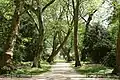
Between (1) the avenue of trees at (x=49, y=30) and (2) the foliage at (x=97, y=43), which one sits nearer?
(1) the avenue of trees at (x=49, y=30)

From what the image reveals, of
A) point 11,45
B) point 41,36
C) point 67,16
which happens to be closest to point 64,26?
point 41,36

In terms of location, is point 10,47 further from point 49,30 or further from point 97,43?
point 49,30

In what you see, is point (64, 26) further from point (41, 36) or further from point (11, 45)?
point (11, 45)

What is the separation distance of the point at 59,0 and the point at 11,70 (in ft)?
73.1

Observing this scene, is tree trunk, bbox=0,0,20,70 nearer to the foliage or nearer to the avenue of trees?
the avenue of trees

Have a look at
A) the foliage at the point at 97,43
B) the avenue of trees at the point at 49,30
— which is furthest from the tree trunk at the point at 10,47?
the foliage at the point at 97,43

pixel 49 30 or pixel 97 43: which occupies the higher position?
pixel 49 30

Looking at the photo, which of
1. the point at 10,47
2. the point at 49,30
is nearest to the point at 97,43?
the point at 49,30

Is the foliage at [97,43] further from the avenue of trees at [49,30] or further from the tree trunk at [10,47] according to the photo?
the tree trunk at [10,47]

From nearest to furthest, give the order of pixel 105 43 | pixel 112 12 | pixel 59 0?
1. pixel 112 12
2. pixel 105 43
3. pixel 59 0

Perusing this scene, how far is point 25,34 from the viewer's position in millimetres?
40969

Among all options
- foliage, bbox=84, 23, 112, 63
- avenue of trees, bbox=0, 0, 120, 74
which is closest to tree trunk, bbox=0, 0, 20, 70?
avenue of trees, bbox=0, 0, 120, 74

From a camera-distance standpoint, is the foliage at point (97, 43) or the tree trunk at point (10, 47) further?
the foliage at point (97, 43)

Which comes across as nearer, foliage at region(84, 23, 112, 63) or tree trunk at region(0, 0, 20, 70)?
tree trunk at region(0, 0, 20, 70)
